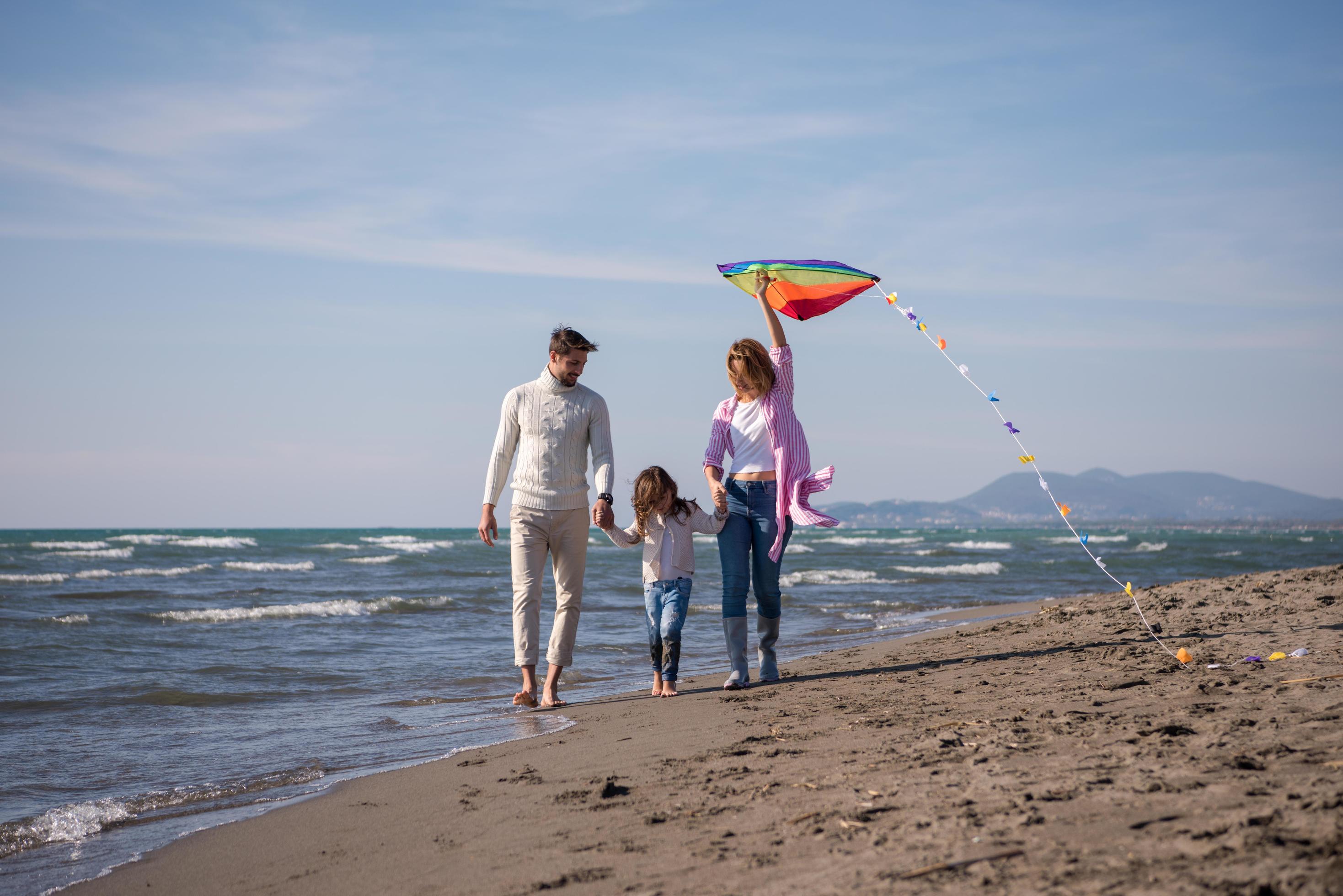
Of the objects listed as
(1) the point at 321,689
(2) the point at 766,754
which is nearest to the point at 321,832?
(2) the point at 766,754

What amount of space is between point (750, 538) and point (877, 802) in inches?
107

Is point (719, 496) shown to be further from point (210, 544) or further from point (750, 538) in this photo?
point (210, 544)

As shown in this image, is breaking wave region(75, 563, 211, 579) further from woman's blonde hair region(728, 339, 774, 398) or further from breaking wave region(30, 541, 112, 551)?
woman's blonde hair region(728, 339, 774, 398)

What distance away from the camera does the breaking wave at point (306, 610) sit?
1112cm

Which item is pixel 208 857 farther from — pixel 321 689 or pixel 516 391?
pixel 321 689

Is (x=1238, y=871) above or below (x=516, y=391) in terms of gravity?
below

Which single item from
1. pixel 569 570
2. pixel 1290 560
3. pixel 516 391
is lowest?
pixel 1290 560

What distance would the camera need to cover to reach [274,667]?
722 centimetres

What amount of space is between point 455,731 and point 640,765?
5.60ft

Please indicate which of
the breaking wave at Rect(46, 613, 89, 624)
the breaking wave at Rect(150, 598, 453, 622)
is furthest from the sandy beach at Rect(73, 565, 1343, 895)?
the breaking wave at Rect(46, 613, 89, 624)

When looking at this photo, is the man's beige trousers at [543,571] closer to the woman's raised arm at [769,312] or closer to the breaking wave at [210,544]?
the woman's raised arm at [769,312]

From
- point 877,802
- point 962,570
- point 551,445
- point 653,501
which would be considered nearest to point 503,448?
point 551,445

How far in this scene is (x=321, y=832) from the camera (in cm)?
308

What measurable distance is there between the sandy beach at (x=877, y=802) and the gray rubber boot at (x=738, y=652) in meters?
0.37
